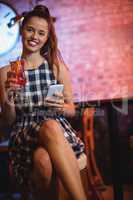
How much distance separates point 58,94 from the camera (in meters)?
1.85

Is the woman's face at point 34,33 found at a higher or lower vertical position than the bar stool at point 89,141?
higher

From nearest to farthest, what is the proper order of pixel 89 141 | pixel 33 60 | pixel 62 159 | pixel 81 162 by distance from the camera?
pixel 62 159 < pixel 81 162 < pixel 33 60 < pixel 89 141

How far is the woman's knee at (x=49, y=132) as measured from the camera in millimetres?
1757

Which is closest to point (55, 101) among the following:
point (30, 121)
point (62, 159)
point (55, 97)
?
point (55, 97)

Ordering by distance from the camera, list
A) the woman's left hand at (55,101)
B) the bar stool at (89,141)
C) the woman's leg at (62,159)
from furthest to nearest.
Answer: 1. the bar stool at (89,141)
2. the woman's left hand at (55,101)
3. the woman's leg at (62,159)

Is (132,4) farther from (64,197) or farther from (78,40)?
(64,197)

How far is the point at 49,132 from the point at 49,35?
2.06 ft

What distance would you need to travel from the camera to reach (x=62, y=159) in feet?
5.75

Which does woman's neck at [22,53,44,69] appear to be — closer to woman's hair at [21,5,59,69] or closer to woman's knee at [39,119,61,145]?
woman's hair at [21,5,59,69]

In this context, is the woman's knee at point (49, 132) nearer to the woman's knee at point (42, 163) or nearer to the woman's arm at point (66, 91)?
the woman's knee at point (42, 163)

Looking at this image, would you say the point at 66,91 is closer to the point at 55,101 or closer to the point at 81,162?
the point at 55,101

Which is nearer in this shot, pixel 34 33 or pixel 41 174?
pixel 41 174

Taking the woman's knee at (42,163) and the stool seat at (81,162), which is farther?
the stool seat at (81,162)

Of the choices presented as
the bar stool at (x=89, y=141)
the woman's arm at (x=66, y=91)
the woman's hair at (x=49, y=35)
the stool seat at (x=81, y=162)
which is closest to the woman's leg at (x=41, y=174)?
the stool seat at (x=81, y=162)
